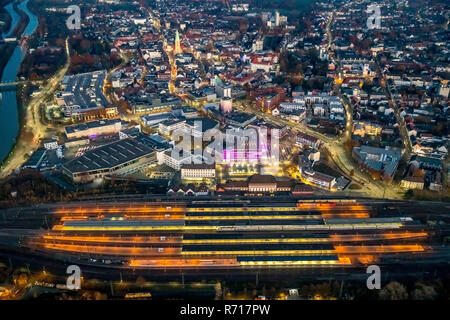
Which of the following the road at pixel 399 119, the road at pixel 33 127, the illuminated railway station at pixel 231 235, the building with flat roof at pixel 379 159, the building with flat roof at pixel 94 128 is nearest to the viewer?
the illuminated railway station at pixel 231 235

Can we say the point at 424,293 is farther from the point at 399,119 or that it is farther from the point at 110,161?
the point at 399,119

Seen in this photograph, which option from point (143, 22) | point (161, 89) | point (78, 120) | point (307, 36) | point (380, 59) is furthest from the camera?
point (143, 22)

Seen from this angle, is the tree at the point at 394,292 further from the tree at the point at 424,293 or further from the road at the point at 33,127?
the road at the point at 33,127

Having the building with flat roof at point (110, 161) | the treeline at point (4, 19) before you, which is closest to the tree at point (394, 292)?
the building with flat roof at point (110, 161)

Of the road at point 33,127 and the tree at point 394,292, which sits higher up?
the road at point 33,127

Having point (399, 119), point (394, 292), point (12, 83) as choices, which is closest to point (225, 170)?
point (394, 292)
